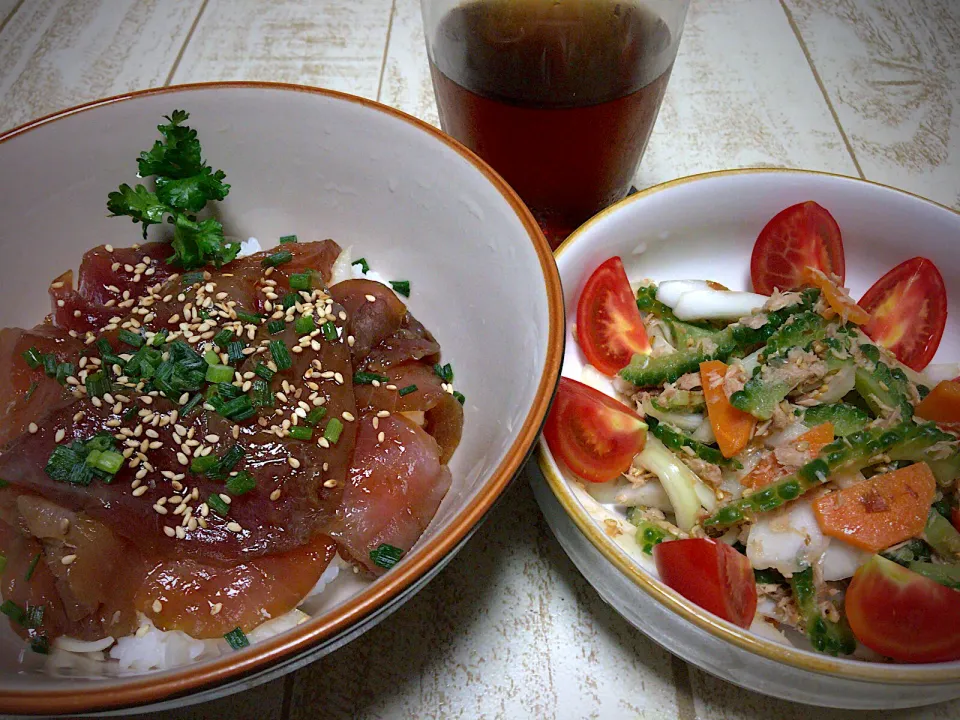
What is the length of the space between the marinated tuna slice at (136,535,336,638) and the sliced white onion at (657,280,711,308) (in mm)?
957

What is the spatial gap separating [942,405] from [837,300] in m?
0.28

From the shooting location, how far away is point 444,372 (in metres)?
1.43

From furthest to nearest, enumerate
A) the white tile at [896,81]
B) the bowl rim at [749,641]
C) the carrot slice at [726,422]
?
1. the white tile at [896,81]
2. the carrot slice at [726,422]
3. the bowl rim at [749,641]

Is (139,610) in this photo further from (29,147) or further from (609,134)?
(609,134)

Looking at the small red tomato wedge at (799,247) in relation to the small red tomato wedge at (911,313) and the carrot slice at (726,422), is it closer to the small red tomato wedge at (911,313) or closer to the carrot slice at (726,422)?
the small red tomato wedge at (911,313)

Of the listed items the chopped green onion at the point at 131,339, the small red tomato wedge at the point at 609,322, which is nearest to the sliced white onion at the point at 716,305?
the small red tomato wedge at the point at 609,322

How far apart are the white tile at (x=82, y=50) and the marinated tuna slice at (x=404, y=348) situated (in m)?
1.66

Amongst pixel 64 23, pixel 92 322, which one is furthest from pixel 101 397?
pixel 64 23

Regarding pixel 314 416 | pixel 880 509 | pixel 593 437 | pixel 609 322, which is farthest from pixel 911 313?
pixel 314 416

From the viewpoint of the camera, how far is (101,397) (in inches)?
45.9

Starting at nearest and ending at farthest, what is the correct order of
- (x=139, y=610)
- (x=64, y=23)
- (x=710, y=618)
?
(x=710, y=618) → (x=139, y=610) → (x=64, y=23)

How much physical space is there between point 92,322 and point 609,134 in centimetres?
119

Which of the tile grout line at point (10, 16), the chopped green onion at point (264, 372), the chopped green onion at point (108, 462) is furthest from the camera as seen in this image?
the tile grout line at point (10, 16)

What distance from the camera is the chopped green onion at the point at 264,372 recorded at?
3.87 feet
